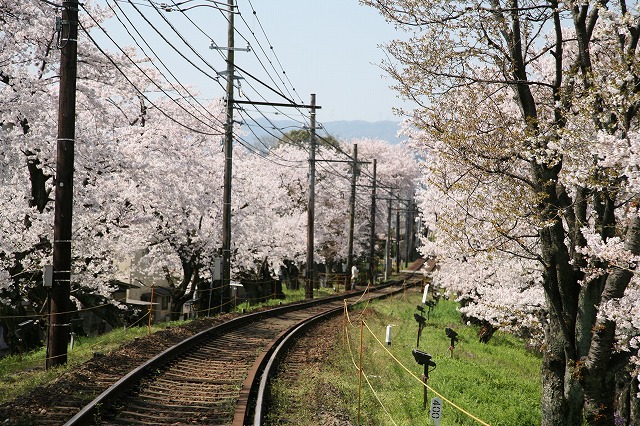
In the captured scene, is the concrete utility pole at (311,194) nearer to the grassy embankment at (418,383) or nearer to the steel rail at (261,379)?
the grassy embankment at (418,383)

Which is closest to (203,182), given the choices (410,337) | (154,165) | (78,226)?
(154,165)

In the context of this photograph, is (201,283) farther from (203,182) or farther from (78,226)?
(78,226)

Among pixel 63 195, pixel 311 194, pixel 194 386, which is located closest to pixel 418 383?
pixel 194 386

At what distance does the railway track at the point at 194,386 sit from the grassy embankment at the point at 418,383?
943 millimetres

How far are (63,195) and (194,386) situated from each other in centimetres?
472

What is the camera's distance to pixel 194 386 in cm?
1143

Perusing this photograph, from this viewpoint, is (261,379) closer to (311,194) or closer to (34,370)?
(34,370)

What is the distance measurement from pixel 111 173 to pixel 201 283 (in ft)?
47.5

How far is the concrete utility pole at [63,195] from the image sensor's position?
42.2 feet

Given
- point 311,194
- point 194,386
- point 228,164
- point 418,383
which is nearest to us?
point 194,386

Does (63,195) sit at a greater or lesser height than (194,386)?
greater

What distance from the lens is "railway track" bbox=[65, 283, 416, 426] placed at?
30.3ft

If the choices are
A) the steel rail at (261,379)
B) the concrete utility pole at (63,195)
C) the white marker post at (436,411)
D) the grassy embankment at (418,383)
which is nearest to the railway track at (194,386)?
the steel rail at (261,379)

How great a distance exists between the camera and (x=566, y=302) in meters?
10.2
